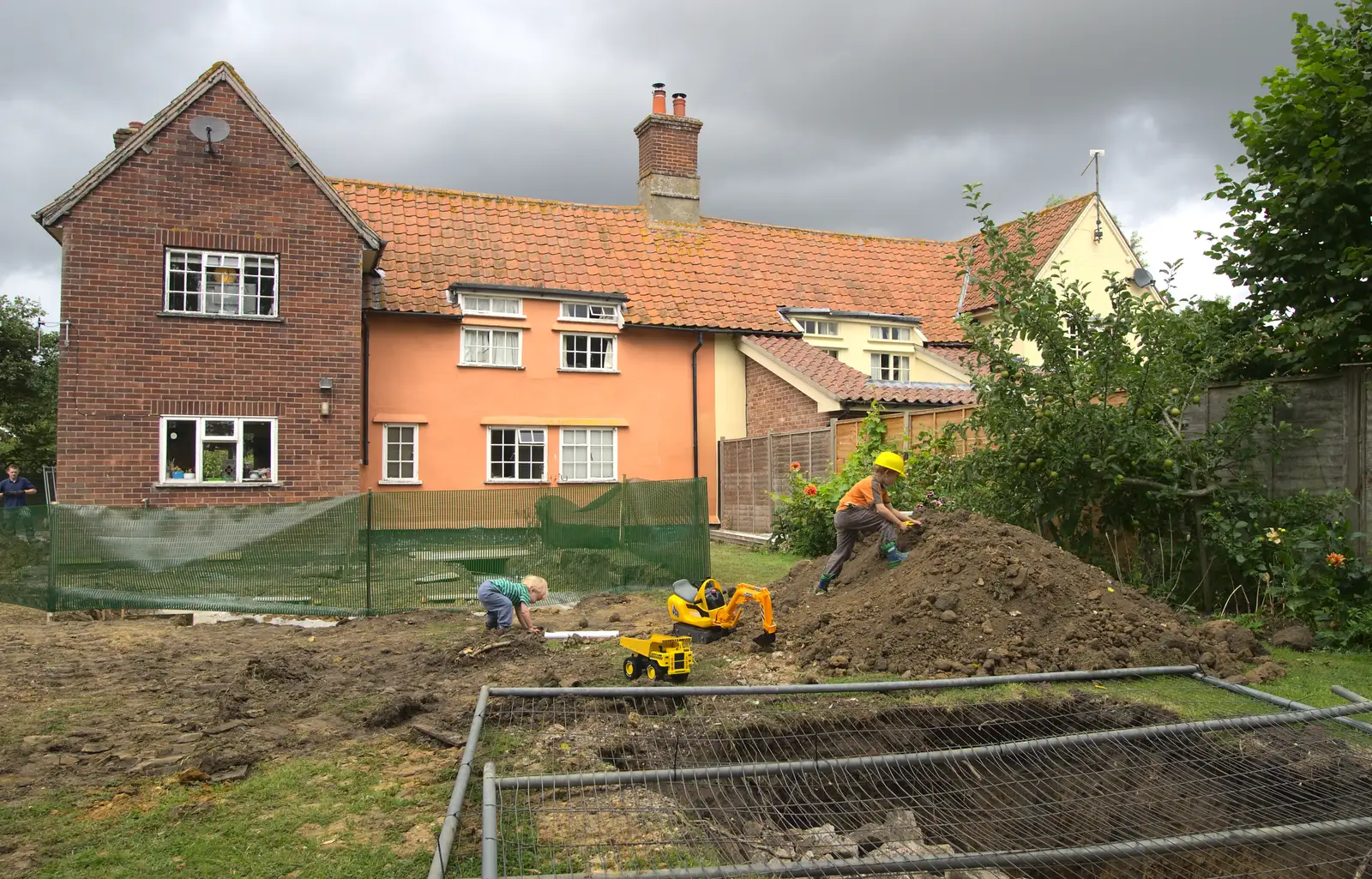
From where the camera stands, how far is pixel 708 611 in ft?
29.2

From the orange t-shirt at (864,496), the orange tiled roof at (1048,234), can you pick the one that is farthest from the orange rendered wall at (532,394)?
the orange t-shirt at (864,496)

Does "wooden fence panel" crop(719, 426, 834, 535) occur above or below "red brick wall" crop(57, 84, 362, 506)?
below

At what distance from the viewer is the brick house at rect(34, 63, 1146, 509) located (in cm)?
1678

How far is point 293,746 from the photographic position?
19.2 ft

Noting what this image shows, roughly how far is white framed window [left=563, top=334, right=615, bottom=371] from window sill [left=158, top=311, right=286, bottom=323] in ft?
20.0

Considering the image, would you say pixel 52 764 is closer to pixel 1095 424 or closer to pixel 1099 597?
pixel 1099 597

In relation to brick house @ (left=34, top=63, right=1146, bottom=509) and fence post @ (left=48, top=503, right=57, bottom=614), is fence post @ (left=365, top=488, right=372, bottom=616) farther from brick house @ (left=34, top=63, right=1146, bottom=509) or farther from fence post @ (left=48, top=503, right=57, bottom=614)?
brick house @ (left=34, top=63, right=1146, bottom=509)

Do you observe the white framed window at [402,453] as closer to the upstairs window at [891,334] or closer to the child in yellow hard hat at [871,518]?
the upstairs window at [891,334]

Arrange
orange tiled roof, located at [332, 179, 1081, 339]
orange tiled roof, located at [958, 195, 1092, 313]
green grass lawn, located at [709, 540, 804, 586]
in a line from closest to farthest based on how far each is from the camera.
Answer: green grass lawn, located at [709, 540, 804, 586] < orange tiled roof, located at [332, 179, 1081, 339] < orange tiled roof, located at [958, 195, 1092, 313]

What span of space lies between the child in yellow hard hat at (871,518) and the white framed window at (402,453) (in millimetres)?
11802

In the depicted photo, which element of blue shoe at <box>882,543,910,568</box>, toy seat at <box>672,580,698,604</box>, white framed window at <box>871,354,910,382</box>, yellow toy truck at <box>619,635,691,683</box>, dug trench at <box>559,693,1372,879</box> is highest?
white framed window at <box>871,354,910,382</box>

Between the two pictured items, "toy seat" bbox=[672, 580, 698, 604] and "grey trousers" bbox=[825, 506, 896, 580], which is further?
"grey trousers" bbox=[825, 506, 896, 580]

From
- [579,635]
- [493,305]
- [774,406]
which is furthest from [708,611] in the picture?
[493,305]

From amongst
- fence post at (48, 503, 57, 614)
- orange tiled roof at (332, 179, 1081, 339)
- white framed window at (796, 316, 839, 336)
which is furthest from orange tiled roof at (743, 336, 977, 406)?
fence post at (48, 503, 57, 614)
